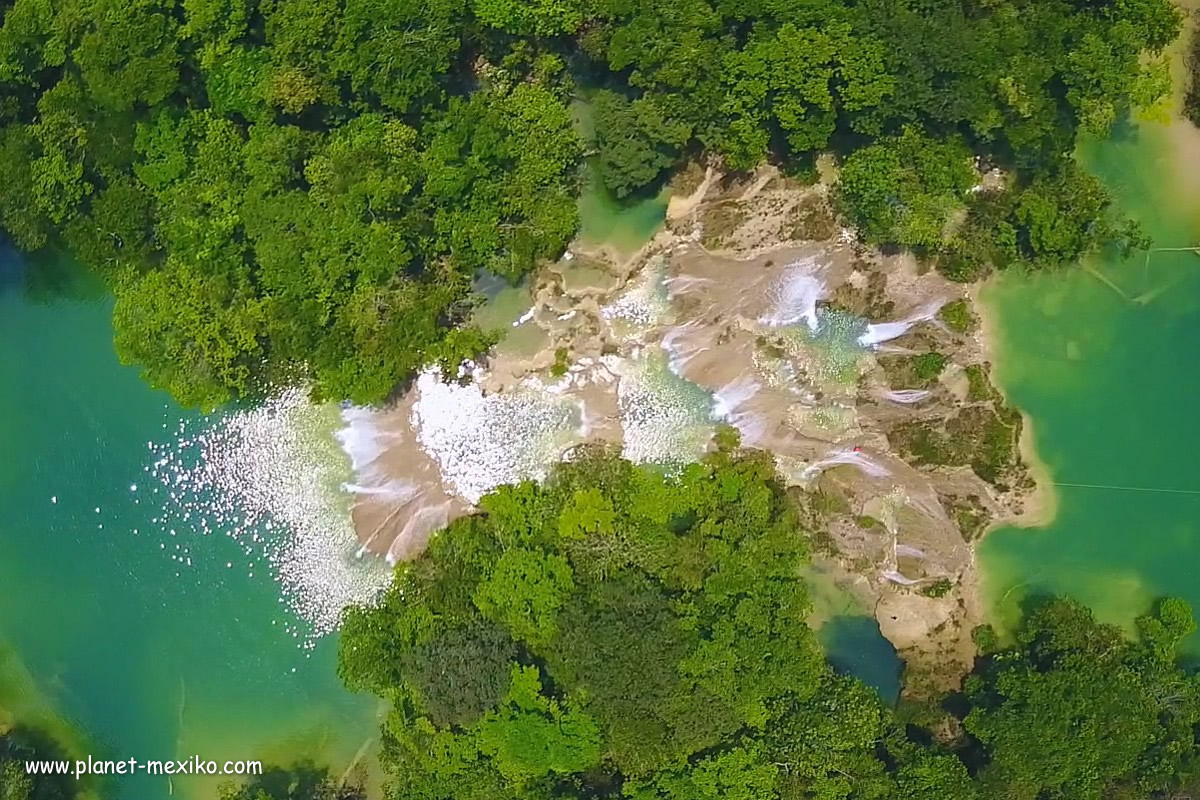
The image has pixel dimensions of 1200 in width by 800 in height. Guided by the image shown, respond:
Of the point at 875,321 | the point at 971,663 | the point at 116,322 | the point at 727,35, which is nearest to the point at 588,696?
the point at 971,663

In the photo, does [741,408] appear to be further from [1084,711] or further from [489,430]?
[1084,711]

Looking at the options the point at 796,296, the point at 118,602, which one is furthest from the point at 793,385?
the point at 118,602

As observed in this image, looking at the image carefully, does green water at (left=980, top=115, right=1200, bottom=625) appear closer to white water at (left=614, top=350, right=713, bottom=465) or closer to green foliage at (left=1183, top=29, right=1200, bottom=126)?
green foliage at (left=1183, top=29, right=1200, bottom=126)

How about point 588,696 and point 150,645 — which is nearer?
point 588,696

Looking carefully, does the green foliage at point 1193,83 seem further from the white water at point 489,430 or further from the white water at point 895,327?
the white water at point 489,430

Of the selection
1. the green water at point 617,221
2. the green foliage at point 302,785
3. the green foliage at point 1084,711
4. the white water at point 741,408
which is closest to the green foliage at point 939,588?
the green foliage at point 1084,711

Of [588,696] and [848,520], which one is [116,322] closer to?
[588,696]
